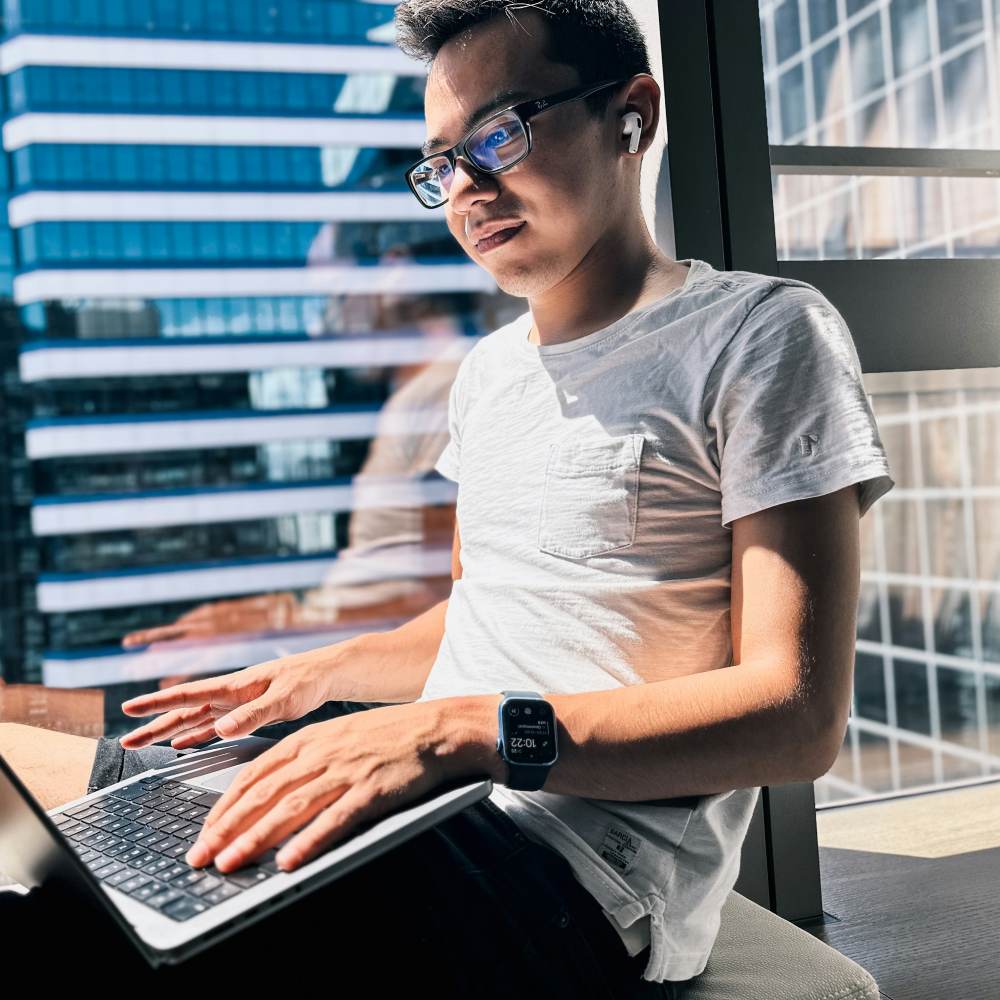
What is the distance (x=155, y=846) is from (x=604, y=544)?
48cm

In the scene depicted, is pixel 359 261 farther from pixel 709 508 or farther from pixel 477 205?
pixel 709 508

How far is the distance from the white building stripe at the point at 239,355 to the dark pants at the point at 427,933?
5.95 feet

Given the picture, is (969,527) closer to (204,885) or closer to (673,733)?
(673,733)

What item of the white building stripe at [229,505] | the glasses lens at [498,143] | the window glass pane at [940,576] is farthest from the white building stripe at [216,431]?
the window glass pane at [940,576]

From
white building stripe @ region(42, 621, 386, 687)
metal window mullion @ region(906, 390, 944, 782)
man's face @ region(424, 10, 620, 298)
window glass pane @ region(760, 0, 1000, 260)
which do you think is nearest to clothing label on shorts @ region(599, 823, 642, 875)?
man's face @ region(424, 10, 620, 298)

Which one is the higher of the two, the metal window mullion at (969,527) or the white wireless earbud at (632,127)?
the white wireless earbud at (632,127)

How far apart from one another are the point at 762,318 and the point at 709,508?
0.19 m

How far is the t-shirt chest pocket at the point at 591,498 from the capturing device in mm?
954

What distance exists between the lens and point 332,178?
2619 mm

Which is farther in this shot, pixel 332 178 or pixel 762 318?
pixel 332 178

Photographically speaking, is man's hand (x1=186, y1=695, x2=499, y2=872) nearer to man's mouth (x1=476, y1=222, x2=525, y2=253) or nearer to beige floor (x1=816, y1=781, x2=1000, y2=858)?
man's mouth (x1=476, y1=222, x2=525, y2=253)

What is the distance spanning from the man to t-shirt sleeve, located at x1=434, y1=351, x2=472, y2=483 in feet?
0.04

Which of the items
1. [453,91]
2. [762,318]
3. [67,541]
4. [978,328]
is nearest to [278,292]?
[67,541]

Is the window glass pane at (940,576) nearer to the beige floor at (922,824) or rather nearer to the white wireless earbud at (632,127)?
the beige floor at (922,824)
